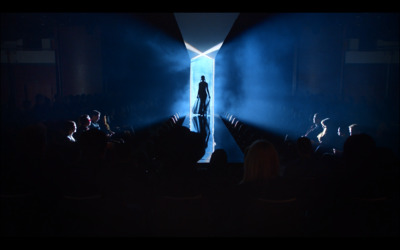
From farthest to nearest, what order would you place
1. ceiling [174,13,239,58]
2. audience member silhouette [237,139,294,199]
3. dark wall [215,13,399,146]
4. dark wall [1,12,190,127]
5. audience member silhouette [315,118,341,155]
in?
1. ceiling [174,13,239,58]
2. dark wall [1,12,190,127]
3. dark wall [215,13,399,146]
4. audience member silhouette [315,118,341,155]
5. audience member silhouette [237,139,294,199]

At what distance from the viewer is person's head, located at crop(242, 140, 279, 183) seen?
210cm

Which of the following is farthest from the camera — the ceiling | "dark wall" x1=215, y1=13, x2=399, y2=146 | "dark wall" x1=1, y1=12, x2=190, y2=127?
the ceiling

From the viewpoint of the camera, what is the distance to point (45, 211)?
2.21 meters

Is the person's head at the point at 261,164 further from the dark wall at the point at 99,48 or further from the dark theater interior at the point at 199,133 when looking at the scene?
the dark wall at the point at 99,48

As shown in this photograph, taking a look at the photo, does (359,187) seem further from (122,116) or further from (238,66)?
(238,66)

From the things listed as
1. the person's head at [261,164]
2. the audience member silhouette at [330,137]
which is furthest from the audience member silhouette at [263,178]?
the audience member silhouette at [330,137]

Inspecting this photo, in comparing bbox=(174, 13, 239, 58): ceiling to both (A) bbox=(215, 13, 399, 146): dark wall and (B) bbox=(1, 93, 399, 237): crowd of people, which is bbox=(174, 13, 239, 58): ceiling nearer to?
(A) bbox=(215, 13, 399, 146): dark wall

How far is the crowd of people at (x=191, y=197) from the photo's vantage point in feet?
6.77

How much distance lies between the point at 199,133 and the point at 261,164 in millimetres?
3161

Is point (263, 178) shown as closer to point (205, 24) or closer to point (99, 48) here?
point (99, 48)

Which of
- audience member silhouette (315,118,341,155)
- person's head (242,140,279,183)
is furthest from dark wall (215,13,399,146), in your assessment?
person's head (242,140,279,183)

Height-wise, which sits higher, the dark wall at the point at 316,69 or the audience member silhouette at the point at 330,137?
the dark wall at the point at 316,69

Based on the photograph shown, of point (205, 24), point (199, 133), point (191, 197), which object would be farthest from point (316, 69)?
point (191, 197)

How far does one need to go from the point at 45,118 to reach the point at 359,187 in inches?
255
